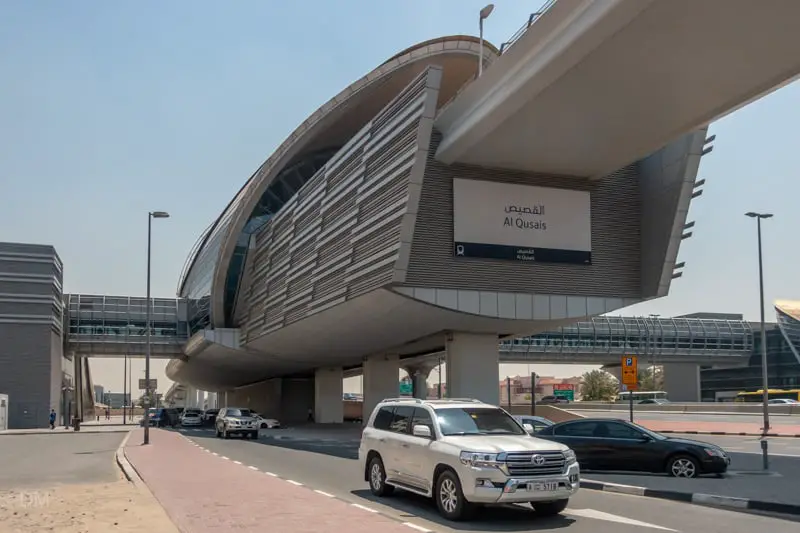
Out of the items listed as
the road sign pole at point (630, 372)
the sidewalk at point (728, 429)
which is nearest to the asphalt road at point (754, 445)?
the sidewalk at point (728, 429)

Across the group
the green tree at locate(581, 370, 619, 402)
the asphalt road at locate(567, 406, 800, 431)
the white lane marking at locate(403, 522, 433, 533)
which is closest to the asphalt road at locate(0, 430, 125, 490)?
the white lane marking at locate(403, 522, 433, 533)

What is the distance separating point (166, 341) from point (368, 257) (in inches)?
1867

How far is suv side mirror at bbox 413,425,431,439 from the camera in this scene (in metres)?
12.2

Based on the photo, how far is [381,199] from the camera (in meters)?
31.3

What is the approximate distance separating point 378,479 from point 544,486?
381 cm

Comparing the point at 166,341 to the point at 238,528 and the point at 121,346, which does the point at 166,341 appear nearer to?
the point at 121,346

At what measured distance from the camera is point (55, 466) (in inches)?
861

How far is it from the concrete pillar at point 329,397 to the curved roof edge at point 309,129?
29.3 feet

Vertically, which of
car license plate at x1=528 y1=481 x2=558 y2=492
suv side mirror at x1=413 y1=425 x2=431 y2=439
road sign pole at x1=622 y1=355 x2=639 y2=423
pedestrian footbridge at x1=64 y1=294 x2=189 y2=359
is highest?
pedestrian footbridge at x1=64 y1=294 x2=189 y2=359

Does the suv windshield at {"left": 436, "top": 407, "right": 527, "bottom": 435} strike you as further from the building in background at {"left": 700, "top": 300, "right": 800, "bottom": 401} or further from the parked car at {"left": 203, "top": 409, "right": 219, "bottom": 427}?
the building in background at {"left": 700, "top": 300, "right": 800, "bottom": 401}

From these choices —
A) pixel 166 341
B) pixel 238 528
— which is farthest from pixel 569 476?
pixel 166 341

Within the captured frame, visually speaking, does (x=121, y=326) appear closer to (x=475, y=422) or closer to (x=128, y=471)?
(x=128, y=471)

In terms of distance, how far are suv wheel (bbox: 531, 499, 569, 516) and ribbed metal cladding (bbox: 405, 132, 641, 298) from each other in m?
18.0

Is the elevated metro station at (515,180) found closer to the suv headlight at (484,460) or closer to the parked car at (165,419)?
the suv headlight at (484,460)
